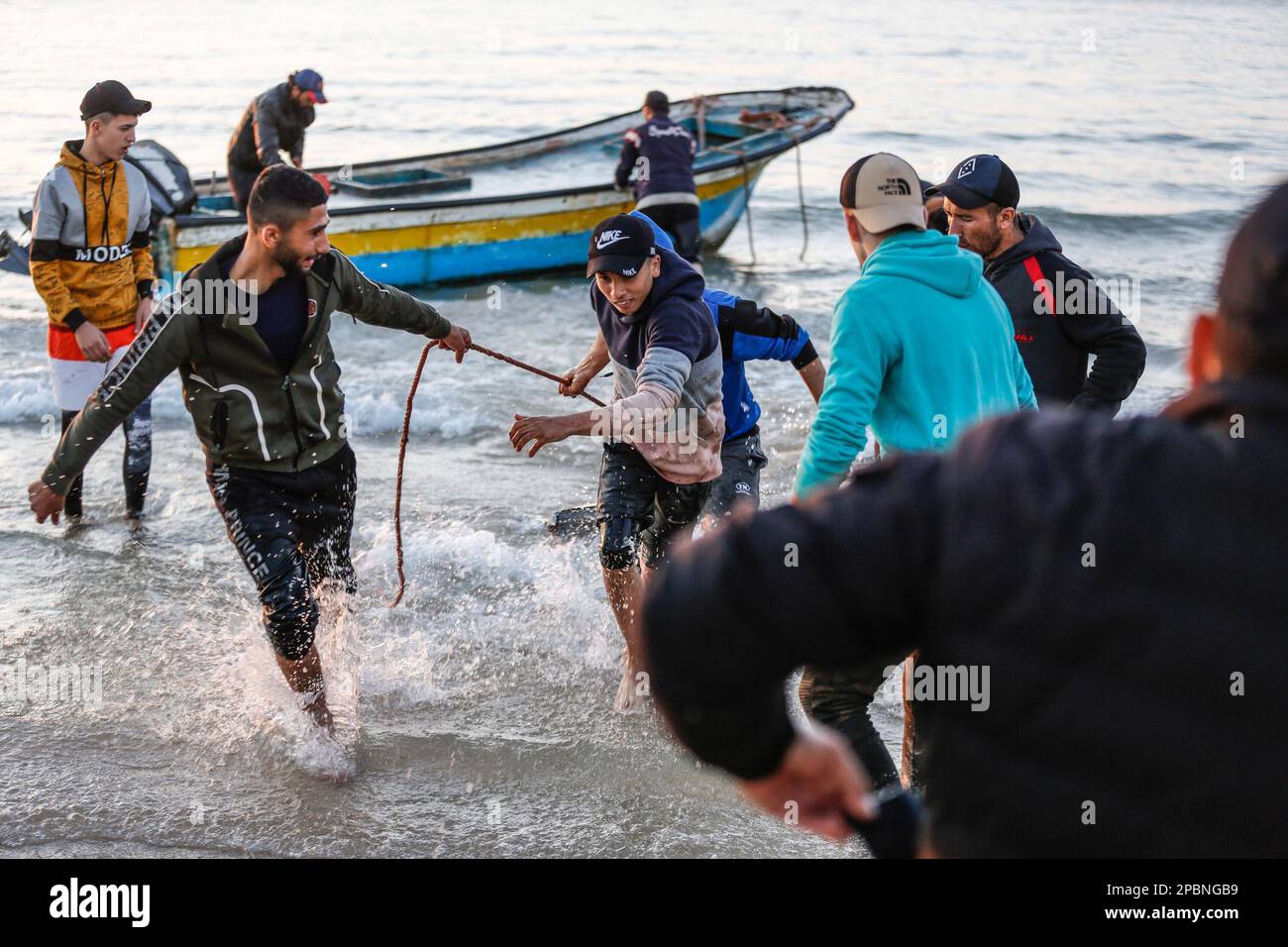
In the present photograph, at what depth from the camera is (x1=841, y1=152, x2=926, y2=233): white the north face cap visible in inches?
A: 145

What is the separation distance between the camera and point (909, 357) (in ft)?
11.8

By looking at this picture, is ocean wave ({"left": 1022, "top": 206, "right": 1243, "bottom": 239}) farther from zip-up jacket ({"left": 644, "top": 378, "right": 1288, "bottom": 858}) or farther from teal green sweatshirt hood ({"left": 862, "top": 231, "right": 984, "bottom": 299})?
zip-up jacket ({"left": 644, "top": 378, "right": 1288, "bottom": 858})

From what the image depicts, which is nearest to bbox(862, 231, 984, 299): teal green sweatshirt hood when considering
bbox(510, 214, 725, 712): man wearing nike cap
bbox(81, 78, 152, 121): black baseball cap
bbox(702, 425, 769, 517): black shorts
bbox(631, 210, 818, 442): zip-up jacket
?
bbox(510, 214, 725, 712): man wearing nike cap

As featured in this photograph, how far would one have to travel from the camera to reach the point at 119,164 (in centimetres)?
647

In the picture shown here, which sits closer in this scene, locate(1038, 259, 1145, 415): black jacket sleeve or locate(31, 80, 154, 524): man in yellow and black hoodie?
locate(1038, 259, 1145, 415): black jacket sleeve

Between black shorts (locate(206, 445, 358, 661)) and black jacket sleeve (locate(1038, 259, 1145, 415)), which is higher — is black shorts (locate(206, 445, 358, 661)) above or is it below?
below

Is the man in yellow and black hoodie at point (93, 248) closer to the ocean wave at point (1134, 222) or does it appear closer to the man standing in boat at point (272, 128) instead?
the man standing in boat at point (272, 128)

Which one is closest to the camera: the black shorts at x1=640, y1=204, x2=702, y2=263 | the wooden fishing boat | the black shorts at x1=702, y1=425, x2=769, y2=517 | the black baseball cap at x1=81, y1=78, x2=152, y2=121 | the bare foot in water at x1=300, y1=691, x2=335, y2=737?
the bare foot in water at x1=300, y1=691, x2=335, y2=737

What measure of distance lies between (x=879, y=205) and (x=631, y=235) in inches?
46.0

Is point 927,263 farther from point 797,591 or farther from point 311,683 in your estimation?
point 311,683

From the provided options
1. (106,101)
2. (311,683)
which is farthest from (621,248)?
(106,101)

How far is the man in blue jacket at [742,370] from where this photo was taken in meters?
5.20

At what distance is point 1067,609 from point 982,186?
378 centimetres

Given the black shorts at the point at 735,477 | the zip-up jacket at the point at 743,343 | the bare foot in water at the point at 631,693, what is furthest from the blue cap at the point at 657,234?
the bare foot in water at the point at 631,693
